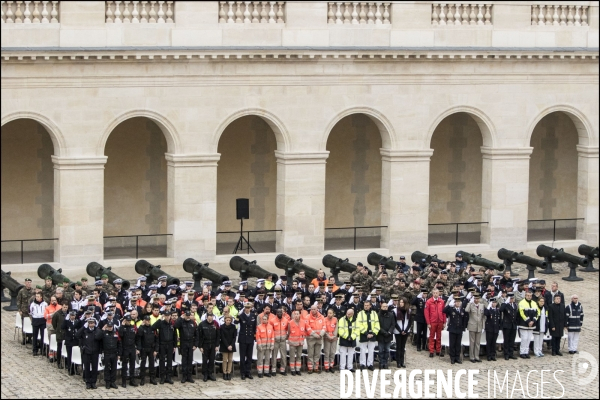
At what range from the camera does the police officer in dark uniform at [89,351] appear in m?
33.1

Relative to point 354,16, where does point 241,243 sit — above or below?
below

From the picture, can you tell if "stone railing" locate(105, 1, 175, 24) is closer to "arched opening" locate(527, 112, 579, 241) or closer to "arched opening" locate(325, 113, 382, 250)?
"arched opening" locate(325, 113, 382, 250)

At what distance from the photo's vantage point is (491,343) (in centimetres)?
3638

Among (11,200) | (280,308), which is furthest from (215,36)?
(280,308)

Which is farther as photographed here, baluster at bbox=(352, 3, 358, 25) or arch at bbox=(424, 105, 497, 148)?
arch at bbox=(424, 105, 497, 148)

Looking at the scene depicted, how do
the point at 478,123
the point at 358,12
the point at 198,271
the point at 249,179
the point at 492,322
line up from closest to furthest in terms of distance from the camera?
the point at 492,322 → the point at 198,271 → the point at 358,12 → the point at 478,123 → the point at 249,179

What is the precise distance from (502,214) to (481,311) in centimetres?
1400

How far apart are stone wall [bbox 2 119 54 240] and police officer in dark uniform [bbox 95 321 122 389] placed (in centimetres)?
1537

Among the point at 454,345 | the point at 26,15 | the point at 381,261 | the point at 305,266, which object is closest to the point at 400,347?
the point at 454,345

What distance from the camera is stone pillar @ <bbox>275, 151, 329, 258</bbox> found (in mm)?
47062

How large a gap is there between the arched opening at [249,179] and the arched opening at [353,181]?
1960 millimetres

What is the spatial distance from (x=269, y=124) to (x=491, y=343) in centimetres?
1345

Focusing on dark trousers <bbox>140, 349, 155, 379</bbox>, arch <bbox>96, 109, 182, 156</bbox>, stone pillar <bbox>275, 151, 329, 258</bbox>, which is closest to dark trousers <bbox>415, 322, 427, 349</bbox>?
dark trousers <bbox>140, 349, 155, 379</bbox>

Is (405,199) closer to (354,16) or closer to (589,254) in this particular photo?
(354,16)
